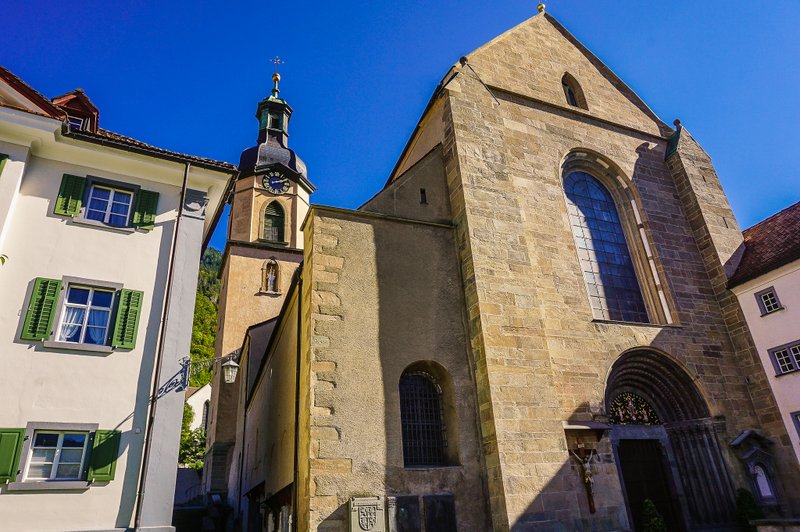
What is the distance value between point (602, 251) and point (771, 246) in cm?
446

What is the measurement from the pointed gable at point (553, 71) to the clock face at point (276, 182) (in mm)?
13008

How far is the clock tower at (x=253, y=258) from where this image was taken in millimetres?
20859

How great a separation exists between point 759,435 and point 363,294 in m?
9.81

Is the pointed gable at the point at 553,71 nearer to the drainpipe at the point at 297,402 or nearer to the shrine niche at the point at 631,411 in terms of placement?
the drainpipe at the point at 297,402

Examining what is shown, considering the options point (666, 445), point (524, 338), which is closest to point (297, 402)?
point (524, 338)

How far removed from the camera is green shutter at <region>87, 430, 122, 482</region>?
25.7ft

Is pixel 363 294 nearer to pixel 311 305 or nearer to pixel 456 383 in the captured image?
pixel 311 305

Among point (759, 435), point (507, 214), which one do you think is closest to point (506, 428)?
point (507, 214)

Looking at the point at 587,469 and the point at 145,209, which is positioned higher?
the point at 145,209

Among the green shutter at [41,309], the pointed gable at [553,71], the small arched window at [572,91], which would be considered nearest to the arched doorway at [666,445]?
the pointed gable at [553,71]

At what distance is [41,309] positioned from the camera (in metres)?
8.52

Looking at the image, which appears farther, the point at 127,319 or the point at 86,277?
the point at 86,277

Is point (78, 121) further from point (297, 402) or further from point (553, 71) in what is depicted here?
point (553, 71)

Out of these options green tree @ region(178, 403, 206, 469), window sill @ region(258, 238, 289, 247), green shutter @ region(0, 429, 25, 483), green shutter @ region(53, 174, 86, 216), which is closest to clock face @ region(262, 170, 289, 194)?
window sill @ region(258, 238, 289, 247)
